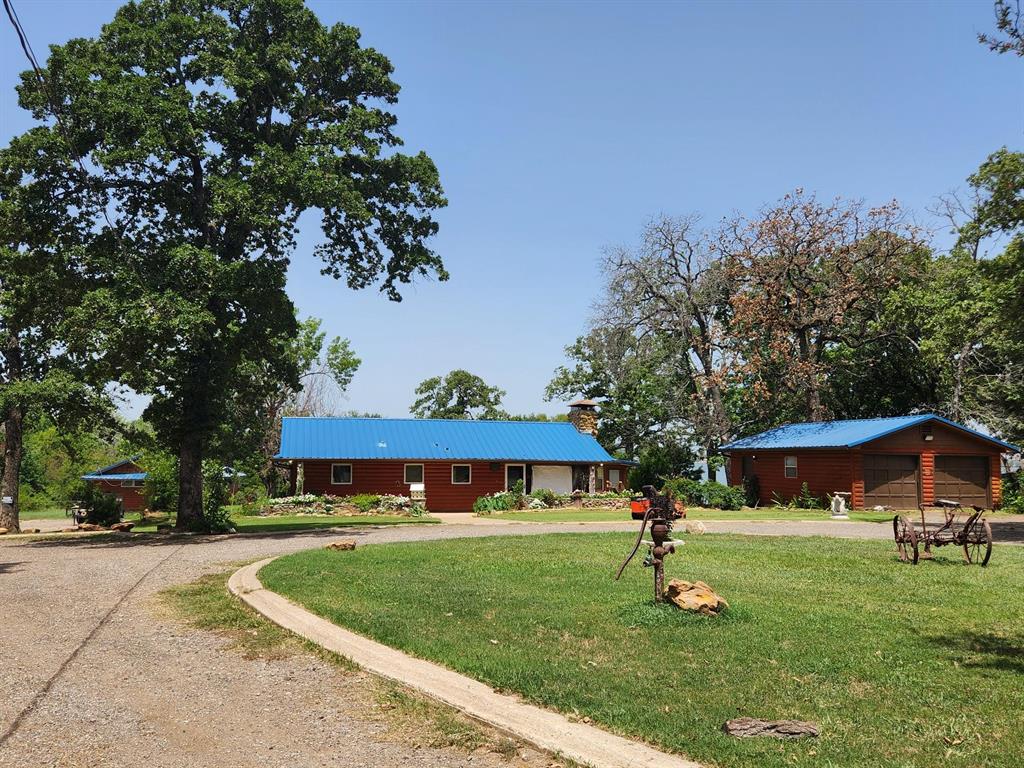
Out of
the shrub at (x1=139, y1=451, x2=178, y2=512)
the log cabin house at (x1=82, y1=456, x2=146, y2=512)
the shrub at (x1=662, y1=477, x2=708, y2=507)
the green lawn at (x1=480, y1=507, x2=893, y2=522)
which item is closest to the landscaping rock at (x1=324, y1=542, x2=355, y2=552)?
the green lawn at (x1=480, y1=507, x2=893, y2=522)

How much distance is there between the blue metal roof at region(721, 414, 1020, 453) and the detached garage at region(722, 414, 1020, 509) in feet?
0.21

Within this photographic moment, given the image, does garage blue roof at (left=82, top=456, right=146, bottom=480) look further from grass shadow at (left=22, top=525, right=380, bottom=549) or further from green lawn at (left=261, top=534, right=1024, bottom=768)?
green lawn at (left=261, top=534, right=1024, bottom=768)

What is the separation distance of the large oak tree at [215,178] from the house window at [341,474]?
42.6ft

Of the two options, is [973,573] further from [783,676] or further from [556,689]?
[556,689]

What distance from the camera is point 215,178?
78.8 feet

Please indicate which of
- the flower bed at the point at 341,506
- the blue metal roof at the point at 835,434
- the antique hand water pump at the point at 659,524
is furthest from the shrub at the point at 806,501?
the antique hand water pump at the point at 659,524

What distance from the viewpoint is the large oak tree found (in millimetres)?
22875

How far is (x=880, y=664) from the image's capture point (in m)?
7.49

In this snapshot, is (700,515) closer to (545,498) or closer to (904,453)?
(545,498)

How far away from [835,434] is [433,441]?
2061 cm

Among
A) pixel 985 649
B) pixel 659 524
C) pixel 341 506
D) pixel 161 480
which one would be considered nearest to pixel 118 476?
pixel 161 480

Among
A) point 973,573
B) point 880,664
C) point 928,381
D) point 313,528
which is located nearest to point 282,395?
point 313,528

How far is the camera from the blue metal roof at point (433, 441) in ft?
136

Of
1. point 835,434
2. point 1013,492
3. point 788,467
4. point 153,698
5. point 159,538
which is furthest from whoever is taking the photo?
point 788,467
